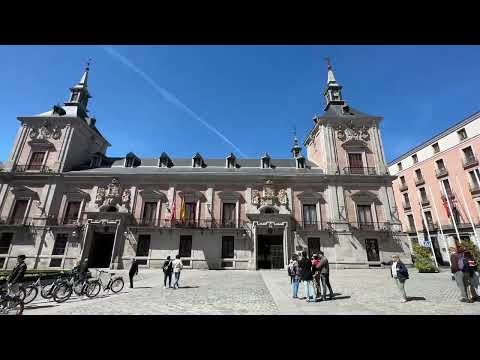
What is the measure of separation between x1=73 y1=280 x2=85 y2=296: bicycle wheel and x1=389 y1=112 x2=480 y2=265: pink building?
27.9 m

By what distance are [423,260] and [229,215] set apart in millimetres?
15731

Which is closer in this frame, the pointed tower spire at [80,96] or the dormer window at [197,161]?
→ the dormer window at [197,161]

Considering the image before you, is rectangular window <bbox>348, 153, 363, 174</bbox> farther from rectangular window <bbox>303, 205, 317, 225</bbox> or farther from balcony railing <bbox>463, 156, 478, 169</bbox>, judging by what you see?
balcony railing <bbox>463, 156, 478, 169</bbox>

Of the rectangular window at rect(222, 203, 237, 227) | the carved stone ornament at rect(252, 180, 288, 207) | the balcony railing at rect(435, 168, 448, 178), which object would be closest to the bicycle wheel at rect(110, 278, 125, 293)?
the rectangular window at rect(222, 203, 237, 227)

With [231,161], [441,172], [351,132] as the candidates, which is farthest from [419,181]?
[231,161]

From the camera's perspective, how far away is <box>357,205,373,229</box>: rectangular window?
867 inches

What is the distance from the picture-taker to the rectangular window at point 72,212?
22917mm

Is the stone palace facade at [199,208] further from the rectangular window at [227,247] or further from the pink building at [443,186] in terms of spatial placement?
the pink building at [443,186]

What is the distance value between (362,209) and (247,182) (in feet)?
36.8

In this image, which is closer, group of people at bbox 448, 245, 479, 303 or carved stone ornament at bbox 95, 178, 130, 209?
group of people at bbox 448, 245, 479, 303

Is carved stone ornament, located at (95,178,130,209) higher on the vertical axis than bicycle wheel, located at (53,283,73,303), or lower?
higher

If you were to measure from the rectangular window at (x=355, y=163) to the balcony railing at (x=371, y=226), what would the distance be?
17.1 ft

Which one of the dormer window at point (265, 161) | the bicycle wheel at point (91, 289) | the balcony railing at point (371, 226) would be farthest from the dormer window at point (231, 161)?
the bicycle wheel at point (91, 289)
